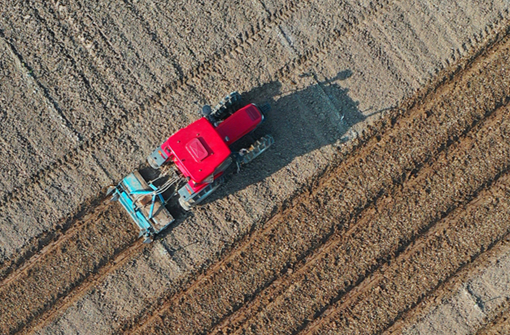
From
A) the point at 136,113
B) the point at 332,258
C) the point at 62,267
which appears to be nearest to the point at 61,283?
the point at 62,267

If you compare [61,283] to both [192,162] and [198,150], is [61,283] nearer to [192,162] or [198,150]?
[192,162]

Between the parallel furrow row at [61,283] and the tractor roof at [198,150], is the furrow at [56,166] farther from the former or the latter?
the tractor roof at [198,150]

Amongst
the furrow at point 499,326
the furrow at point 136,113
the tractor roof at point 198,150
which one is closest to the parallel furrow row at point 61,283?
the furrow at point 136,113

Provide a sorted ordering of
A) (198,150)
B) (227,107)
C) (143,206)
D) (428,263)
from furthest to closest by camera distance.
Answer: (428,263), (143,206), (227,107), (198,150)

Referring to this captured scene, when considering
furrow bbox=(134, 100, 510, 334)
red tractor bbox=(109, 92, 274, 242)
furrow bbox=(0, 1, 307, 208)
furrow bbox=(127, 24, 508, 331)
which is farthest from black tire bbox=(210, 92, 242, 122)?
furrow bbox=(134, 100, 510, 334)

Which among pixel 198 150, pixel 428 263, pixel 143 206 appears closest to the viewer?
pixel 198 150
